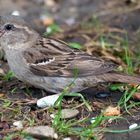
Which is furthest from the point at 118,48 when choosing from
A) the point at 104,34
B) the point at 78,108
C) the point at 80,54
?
the point at 78,108

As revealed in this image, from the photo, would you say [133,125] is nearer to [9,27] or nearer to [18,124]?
[18,124]

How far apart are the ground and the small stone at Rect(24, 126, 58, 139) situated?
71 millimetres

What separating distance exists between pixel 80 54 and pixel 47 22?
7.90ft

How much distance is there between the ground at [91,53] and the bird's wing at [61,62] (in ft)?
0.83

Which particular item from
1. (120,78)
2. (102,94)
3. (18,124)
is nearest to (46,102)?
(18,124)

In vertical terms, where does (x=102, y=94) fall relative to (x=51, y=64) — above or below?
below

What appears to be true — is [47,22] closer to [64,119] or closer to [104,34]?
[104,34]

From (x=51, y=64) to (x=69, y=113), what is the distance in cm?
68

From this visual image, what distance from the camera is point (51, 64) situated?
5.57 meters

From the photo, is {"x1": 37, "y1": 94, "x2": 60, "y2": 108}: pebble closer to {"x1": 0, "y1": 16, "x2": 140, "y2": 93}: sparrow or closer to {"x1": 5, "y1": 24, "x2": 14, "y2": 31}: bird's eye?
{"x1": 0, "y1": 16, "x2": 140, "y2": 93}: sparrow

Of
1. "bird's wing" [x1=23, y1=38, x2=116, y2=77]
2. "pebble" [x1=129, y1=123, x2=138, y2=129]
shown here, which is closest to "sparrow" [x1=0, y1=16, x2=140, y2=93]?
"bird's wing" [x1=23, y1=38, x2=116, y2=77]

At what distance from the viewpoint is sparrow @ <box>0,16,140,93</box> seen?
18.0ft

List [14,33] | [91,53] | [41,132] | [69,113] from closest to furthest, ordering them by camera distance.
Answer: [41,132]
[69,113]
[14,33]
[91,53]

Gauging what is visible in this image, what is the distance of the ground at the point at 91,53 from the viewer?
4.85 meters
